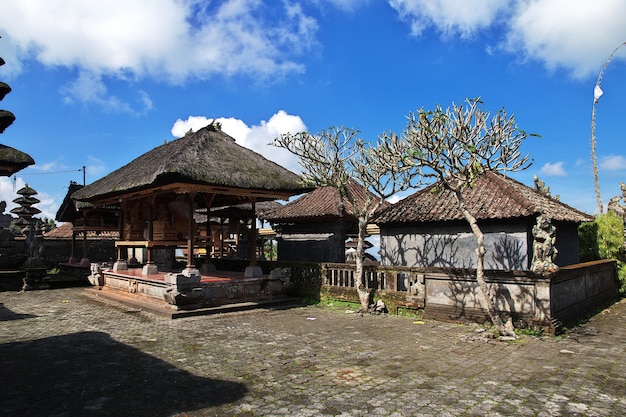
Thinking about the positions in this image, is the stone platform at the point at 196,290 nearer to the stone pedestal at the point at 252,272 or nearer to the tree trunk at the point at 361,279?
the stone pedestal at the point at 252,272

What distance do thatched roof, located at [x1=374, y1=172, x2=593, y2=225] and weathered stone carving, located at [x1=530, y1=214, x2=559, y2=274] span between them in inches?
83.5

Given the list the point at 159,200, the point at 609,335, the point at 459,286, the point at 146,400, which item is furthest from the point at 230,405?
the point at 159,200

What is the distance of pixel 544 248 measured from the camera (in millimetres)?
9438

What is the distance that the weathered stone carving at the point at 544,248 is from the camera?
9.34 meters

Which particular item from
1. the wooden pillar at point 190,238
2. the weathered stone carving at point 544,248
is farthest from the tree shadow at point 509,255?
the wooden pillar at point 190,238

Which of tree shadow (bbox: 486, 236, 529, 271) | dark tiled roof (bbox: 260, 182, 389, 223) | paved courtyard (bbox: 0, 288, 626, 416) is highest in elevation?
dark tiled roof (bbox: 260, 182, 389, 223)

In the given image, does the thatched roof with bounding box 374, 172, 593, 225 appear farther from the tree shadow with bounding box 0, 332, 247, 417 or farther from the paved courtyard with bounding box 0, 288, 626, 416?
the tree shadow with bounding box 0, 332, 247, 417

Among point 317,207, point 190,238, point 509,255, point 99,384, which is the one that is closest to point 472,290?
point 509,255

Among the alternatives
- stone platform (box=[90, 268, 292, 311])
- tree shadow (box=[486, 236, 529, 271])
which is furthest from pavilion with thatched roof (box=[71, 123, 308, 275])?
tree shadow (box=[486, 236, 529, 271])

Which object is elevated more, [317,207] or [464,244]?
[317,207]

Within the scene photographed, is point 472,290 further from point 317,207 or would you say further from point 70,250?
point 70,250

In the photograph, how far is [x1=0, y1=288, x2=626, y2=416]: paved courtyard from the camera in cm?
516

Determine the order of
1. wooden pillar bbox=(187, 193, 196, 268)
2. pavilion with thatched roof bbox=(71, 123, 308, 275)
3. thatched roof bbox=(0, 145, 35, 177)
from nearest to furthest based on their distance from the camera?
thatched roof bbox=(0, 145, 35, 177) → pavilion with thatched roof bbox=(71, 123, 308, 275) → wooden pillar bbox=(187, 193, 196, 268)

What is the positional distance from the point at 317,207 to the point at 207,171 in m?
8.23
